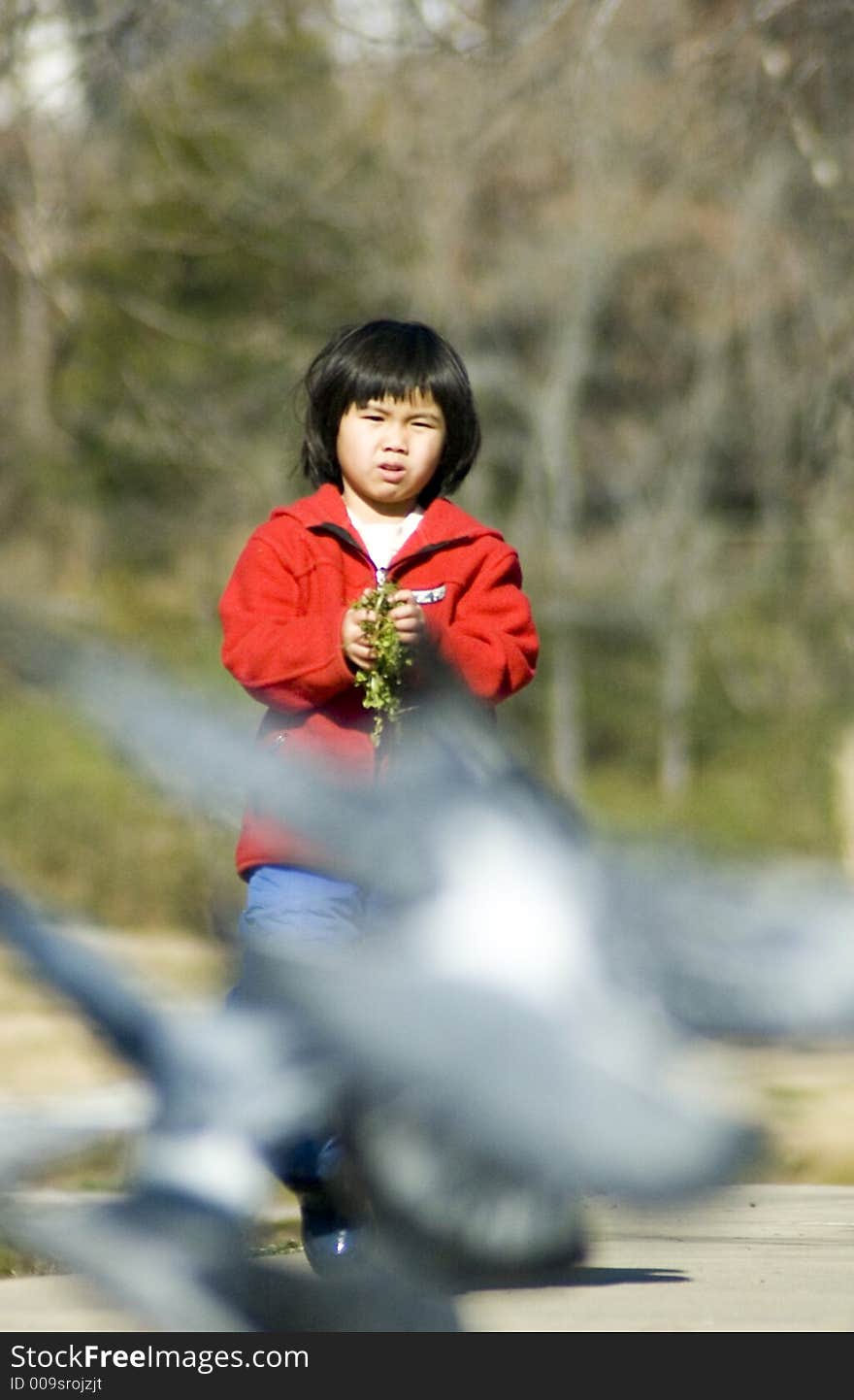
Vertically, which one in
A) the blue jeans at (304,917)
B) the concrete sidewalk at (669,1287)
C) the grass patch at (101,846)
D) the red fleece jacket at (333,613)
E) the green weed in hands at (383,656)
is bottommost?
the concrete sidewalk at (669,1287)

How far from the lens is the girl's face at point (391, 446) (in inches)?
139

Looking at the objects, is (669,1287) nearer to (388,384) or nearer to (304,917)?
(304,917)

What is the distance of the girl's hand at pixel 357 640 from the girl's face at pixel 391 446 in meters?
0.42

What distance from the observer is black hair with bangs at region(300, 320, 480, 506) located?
11.7 ft

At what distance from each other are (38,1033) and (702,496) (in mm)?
8991

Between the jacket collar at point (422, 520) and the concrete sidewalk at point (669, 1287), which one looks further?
the jacket collar at point (422, 520)

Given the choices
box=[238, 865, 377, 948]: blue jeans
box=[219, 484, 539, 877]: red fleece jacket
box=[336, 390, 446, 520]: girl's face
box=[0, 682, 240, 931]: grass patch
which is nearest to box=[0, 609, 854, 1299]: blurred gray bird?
box=[238, 865, 377, 948]: blue jeans

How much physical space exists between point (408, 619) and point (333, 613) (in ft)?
1.08

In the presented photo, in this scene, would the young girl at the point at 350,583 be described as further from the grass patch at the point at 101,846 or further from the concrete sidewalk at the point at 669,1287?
the grass patch at the point at 101,846

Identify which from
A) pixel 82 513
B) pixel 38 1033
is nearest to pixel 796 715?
pixel 82 513

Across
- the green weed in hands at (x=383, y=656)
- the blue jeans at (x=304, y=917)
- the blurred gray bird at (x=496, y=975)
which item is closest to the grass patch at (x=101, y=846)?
the blue jeans at (x=304, y=917)

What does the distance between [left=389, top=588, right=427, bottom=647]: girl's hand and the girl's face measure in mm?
455

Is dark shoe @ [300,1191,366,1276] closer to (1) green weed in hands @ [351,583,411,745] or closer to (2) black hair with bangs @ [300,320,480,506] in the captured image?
(1) green weed in hands @ [351,583,411,745]

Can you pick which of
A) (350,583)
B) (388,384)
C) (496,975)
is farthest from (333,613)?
(496,975)
